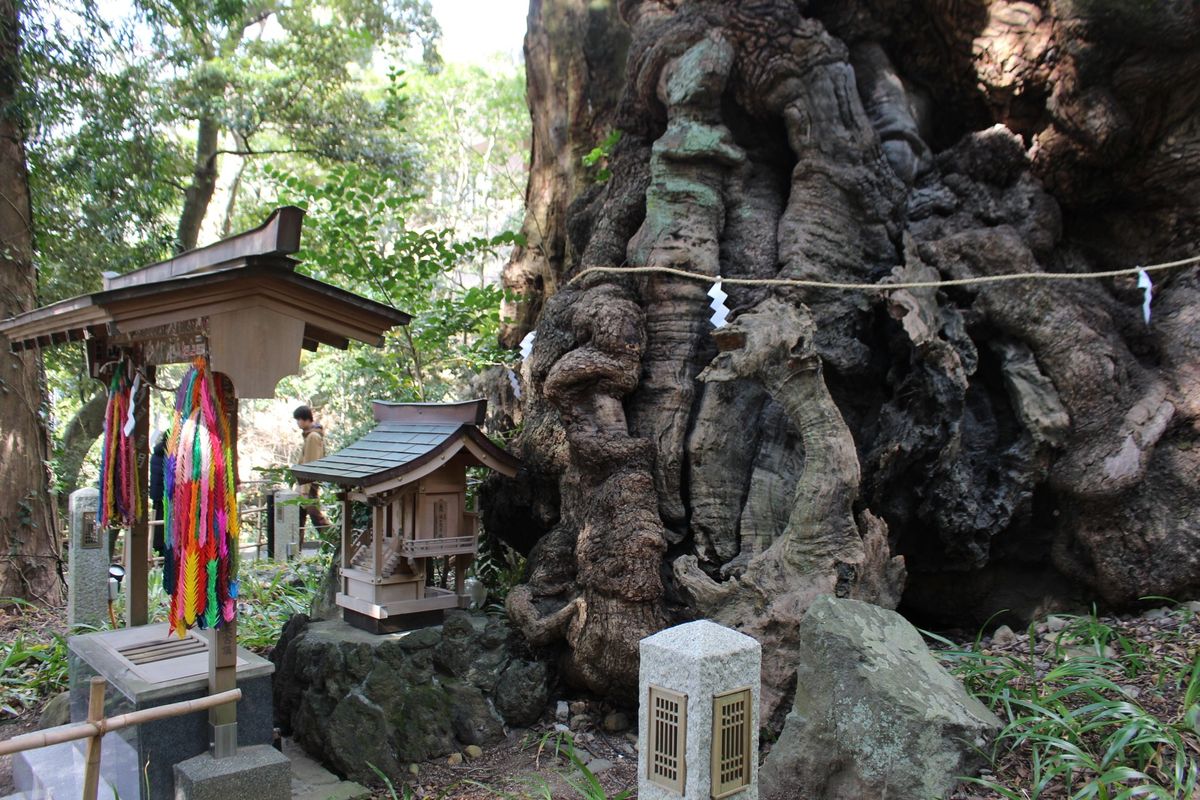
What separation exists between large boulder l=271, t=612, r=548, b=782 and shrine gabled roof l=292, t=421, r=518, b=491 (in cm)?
99

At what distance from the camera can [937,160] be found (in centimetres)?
669

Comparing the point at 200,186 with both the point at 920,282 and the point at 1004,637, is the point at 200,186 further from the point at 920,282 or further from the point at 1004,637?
the point at 1004,637

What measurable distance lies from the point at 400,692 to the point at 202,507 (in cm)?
170

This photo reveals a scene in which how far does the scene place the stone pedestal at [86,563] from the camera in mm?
6387

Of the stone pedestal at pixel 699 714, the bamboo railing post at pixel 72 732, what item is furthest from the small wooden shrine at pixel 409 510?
the stone pedestal at pixel 699 714

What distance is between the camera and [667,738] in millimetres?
3150

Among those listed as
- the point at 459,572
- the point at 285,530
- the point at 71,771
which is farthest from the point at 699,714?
the point at 285,530

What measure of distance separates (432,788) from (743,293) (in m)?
3.74

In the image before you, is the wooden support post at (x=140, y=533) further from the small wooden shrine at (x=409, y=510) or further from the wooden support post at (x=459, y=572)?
the wooden support post at (x=459, y=572)

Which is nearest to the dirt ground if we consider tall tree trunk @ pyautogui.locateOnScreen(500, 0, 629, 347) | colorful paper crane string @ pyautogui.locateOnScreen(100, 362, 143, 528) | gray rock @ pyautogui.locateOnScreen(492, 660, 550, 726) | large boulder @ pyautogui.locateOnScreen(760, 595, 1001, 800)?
gray rock @ pyautogui.locateOnScreen(492, 660, 550, 726)

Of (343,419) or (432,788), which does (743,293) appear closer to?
(432,788)

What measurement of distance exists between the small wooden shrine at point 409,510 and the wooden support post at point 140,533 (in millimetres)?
940

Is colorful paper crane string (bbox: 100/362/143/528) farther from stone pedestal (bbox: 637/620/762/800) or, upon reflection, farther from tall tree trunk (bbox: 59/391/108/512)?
tall tree trunk (bbox: 59/391/108/512)

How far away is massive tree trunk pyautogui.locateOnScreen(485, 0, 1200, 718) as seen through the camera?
4.91 m
